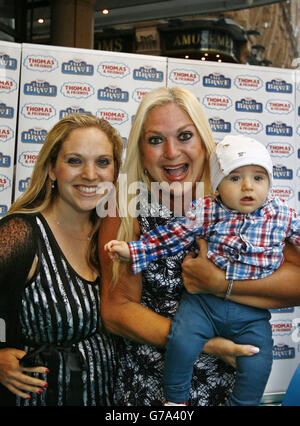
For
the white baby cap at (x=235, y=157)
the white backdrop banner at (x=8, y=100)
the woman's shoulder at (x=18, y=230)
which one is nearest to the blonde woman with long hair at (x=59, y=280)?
the woman's shoulder at (x=18, y=230)

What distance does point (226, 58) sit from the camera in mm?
4777

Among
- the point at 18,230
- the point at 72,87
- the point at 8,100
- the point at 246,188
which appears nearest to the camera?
the point at 246,188

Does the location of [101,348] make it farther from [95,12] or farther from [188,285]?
[95,12]

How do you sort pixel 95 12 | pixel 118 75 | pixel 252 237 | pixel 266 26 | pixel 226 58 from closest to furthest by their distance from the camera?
1. pixel 252 237
2. pixel 118 75
3. pixel 95 12
4. pixel 226 58
5. pixel 266 26

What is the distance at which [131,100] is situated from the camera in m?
3.00

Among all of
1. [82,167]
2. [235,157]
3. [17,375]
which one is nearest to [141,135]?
[82,167]

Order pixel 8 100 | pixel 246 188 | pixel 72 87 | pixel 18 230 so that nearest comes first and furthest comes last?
1. pixel 246 188
2. pixel 18 230
3. pixel 8 100
4. pixel 72 87

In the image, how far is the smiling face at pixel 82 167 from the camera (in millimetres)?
1661

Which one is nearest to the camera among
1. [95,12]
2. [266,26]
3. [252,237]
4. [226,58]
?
[252,237]

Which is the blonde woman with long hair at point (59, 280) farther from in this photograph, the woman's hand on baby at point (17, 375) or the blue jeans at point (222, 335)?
the blue jeans at point (222, 335)

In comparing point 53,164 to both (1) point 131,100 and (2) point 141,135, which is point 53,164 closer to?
(2) point 141,135

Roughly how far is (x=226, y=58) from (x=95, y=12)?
1.48 metres

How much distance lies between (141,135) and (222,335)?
2.51 ft

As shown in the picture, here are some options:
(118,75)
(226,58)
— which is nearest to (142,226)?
(118,75)
